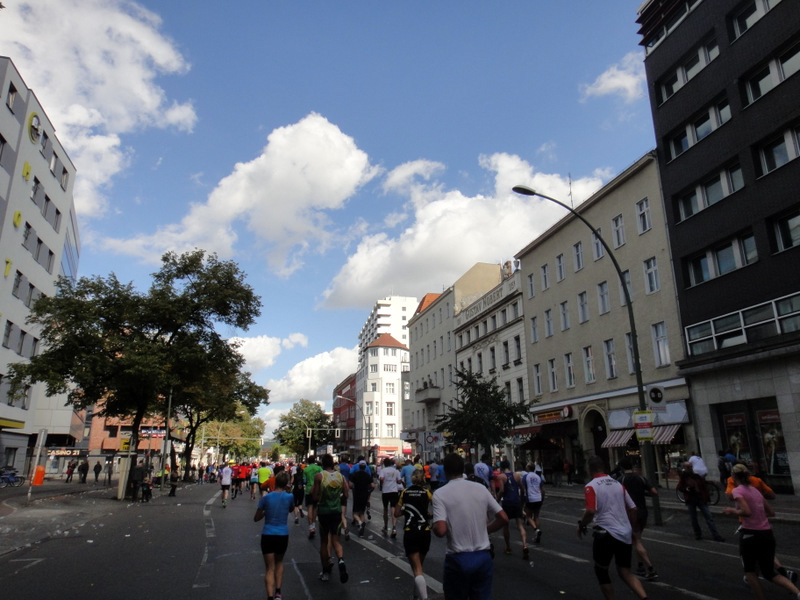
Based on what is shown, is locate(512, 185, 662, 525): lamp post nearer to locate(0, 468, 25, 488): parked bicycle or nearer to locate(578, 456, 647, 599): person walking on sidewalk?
locate(578, 456, 647, 599): person walking on sidewalk

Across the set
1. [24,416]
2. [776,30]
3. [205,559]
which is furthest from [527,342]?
[24,416]

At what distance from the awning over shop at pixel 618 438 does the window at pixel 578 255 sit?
975cm

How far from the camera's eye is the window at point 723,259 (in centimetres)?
2183

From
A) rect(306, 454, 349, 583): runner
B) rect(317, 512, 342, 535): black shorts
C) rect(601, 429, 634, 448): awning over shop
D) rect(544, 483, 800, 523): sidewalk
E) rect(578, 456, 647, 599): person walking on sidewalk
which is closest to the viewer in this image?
rect(578, 456, 647, 599): person walking on sidewalk

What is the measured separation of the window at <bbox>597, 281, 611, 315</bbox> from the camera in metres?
30.6

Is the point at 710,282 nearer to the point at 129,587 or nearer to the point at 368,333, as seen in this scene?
the point at 129,587

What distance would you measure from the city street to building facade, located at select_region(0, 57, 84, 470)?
1012 inches

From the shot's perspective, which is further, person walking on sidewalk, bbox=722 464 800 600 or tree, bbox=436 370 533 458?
tree, bbox=436 370 533 458

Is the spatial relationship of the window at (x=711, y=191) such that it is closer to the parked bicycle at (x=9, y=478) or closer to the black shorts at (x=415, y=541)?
the black shorts at (x=415, y=541)

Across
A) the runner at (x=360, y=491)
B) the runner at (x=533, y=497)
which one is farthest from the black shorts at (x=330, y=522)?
the runner at (x=533, y=497)

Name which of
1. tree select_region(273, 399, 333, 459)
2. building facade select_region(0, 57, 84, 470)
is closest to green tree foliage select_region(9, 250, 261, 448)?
building facade select_region(0, 57, 84, 470)

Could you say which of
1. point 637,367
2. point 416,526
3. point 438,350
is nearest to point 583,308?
point 637,367

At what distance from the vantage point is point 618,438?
27562 millimetres

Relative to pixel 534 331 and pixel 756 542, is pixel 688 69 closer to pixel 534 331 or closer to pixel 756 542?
pixel 534 331
